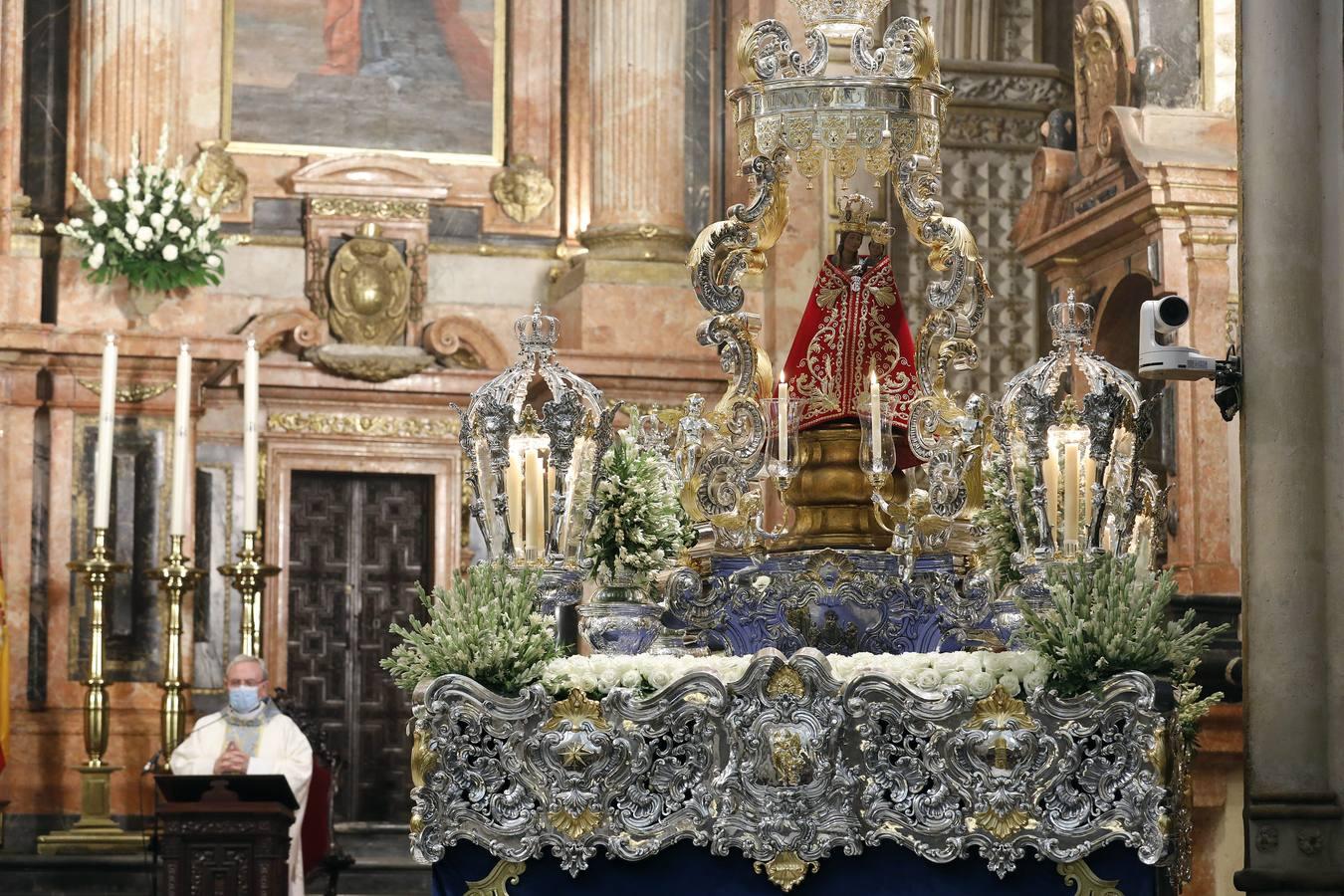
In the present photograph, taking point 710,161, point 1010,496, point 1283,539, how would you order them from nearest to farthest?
point 1283,539 → point 1010,496 → point 710,161

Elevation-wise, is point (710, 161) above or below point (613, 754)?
above

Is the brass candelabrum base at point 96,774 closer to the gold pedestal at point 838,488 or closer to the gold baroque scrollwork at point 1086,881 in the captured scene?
the gold pedestal at point 838,488

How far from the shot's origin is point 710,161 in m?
16.0

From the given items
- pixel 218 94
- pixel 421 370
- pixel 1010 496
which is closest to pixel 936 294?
pixel 1010 496

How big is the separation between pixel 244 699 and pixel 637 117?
5438mm

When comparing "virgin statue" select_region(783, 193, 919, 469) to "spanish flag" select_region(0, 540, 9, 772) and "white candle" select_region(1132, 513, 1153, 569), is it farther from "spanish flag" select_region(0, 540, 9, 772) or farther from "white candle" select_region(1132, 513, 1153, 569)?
"spanish flag" select_region(0, 540, 9, 772)

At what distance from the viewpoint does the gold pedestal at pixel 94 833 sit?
523 inches

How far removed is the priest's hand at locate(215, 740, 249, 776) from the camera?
11227mm

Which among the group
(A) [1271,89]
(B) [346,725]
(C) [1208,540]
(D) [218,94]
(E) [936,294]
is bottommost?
(B) [346,725]

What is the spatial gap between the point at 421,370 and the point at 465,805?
6859 millimetres

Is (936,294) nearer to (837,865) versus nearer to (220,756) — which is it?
(837,865)

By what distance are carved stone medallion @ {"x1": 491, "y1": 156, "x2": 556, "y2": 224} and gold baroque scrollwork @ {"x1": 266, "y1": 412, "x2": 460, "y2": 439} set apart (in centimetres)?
154

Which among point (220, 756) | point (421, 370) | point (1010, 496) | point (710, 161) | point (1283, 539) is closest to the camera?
point (1283, 539)

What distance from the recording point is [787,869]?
832 centimetres
